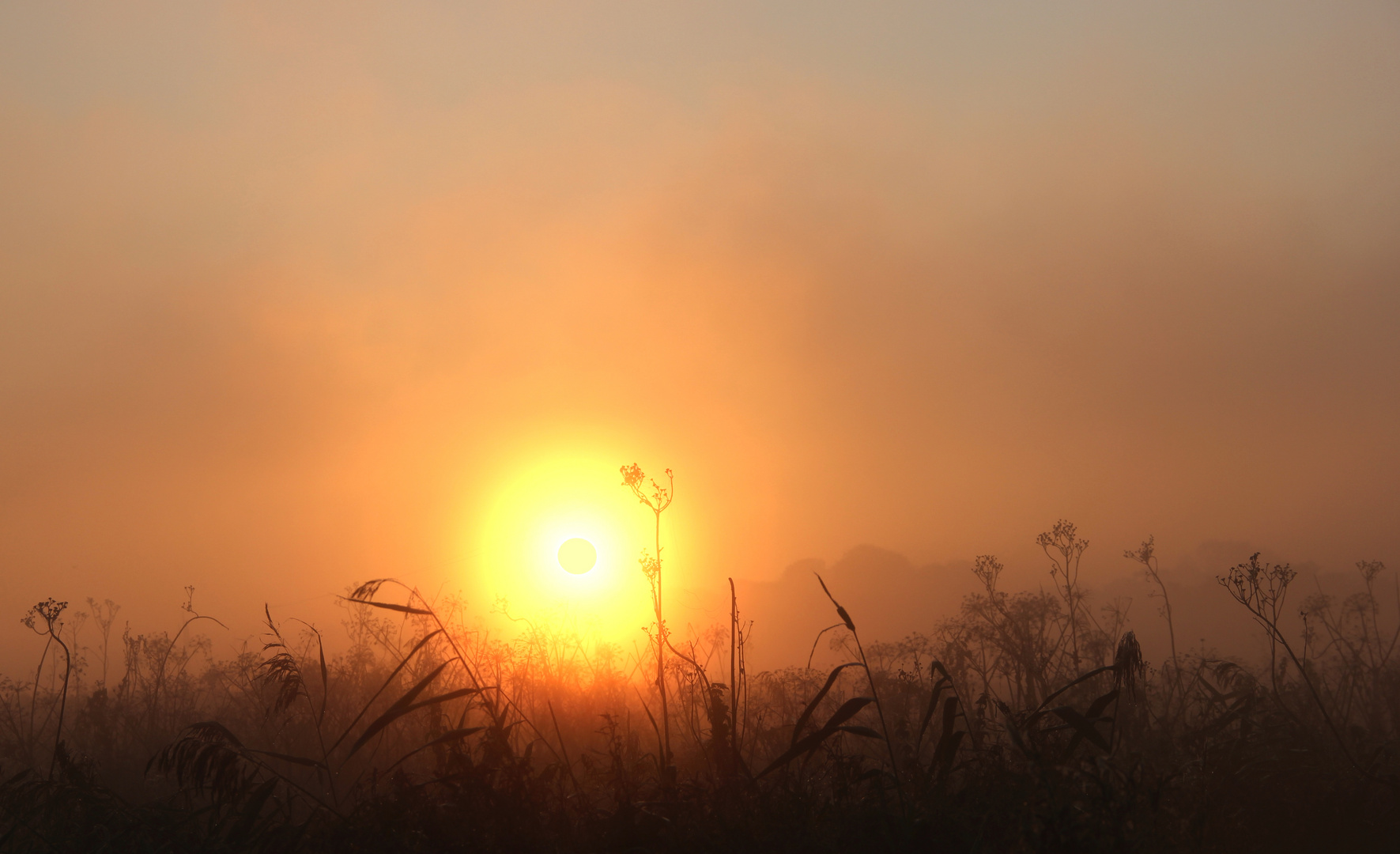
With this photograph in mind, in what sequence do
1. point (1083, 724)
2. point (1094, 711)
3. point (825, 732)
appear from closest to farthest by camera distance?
point (825, 732) < point (1083, 724) < point (1094, 711)

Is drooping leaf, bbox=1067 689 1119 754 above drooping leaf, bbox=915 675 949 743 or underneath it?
underneath

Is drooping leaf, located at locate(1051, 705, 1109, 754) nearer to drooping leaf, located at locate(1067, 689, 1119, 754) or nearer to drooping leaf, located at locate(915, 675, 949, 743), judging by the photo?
drooping leaf, located at locate(1067, 689, 1119, 754)

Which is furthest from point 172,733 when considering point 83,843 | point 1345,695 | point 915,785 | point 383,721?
point 1345,695

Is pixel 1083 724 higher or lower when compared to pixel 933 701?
lower

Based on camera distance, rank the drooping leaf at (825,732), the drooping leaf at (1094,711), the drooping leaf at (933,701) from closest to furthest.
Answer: the drooping leaf at (933,701) < the drooping leaf at (825,732) < the drooping leaf at (1094,711)

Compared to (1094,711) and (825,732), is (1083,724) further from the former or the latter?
(825,732)

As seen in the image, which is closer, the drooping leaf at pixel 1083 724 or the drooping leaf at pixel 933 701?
the drooping leaf at pixel 933 701

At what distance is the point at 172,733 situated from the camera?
86.0ft

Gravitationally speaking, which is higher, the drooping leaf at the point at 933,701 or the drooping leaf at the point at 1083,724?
the drooping leaf at the point at 933,701

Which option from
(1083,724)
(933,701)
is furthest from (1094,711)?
(933,701)

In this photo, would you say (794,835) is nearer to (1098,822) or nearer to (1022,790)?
(1022,790)

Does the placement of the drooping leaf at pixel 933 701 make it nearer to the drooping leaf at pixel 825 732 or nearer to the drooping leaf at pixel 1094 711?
the drooping leaf at pixel 825 732

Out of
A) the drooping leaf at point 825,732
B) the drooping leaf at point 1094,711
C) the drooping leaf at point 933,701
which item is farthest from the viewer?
the drooping leaf at point 1094,711

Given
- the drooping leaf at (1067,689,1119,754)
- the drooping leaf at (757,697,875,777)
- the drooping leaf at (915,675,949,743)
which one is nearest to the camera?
the drooping leaf at (915,675,949,743)
